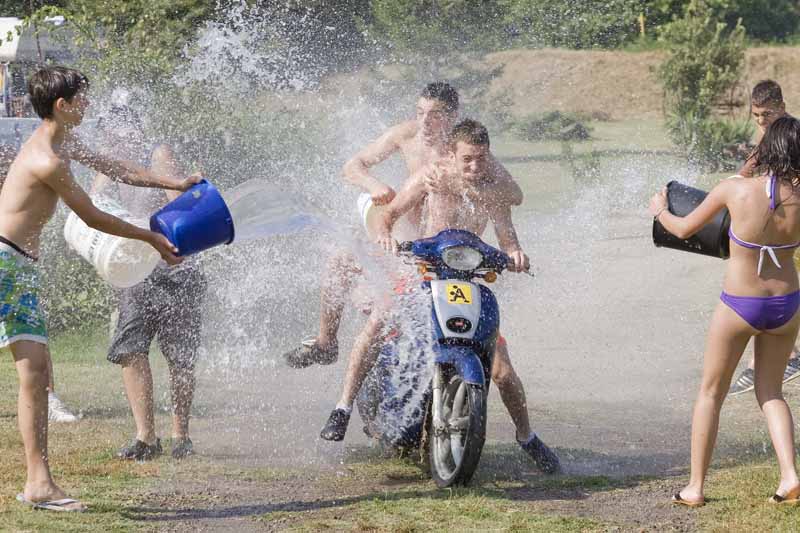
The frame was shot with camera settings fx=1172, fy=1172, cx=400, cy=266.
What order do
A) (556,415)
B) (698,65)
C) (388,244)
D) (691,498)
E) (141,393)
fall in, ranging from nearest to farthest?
1. (691,498)
2. (388,244)
3. (141,393)
4. (556,415)
5. (698,65)

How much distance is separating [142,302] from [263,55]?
7783mm

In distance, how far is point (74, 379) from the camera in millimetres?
8125

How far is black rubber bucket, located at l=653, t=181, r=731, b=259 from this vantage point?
5.11 metres

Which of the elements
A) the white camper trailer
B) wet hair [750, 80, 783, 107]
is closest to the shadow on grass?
wet hair [750, 80, 783, 107]

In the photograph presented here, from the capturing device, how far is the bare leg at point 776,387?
4777mm

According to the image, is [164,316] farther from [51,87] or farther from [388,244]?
[51,87]

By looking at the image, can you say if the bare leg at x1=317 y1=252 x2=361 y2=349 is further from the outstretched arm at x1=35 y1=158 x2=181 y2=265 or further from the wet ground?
the outstretched arm at x1=35 y1=158 x2=181 y2=265

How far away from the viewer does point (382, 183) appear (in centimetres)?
626

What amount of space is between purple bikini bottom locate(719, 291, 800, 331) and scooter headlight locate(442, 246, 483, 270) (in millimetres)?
1135

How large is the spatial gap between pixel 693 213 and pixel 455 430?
1.39 meters

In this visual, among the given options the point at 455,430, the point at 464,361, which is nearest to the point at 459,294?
the point at 464,361

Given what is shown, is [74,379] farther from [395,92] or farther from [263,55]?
[395,92]

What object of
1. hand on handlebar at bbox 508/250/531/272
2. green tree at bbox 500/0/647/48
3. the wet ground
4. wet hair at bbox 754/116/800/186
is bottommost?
green tree at bbox 500/0/647/48

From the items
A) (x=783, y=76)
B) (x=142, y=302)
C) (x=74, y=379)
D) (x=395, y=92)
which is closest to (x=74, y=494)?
(x=142, y=302)
